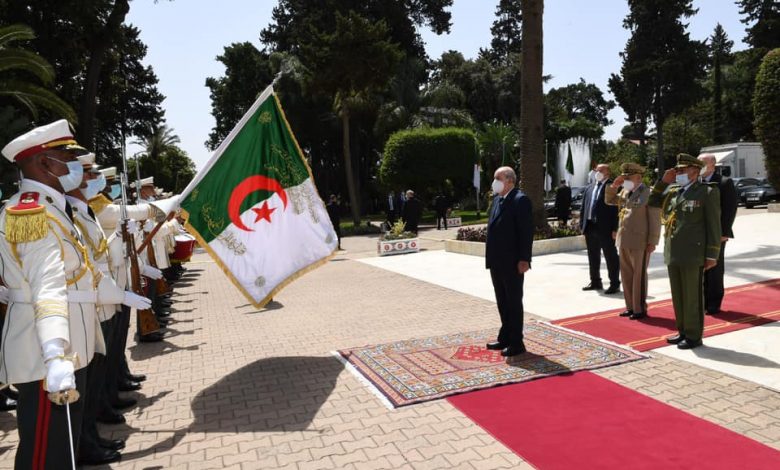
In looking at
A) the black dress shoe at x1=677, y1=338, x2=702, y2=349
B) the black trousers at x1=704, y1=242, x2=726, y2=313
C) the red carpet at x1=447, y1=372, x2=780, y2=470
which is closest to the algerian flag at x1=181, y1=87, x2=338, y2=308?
the red carpet at x1=447, y1=372, x2=780, y2=470

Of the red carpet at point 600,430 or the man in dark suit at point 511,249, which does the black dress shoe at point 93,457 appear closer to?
the red carpet at point 600,430

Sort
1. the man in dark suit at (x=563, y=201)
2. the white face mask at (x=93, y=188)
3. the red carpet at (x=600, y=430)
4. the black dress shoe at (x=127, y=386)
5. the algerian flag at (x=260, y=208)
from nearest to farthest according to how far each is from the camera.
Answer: the red carpet at (x=600, y=430), the white face mask at (x=93, y=188), the black dress shoe at (x=127, y=386), the algerian flag at (x=260, y=208), the man in dark suit at (x=563, y=201)

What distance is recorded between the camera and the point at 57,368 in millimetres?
2670

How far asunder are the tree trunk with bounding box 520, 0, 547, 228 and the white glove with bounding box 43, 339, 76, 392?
13.7 metres

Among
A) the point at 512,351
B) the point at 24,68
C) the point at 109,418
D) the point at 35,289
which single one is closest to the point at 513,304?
the point at 512,351

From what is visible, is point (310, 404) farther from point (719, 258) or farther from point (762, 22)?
point (762, 22)

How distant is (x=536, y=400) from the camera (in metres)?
4.73

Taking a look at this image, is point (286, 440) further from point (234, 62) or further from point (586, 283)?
point (234, 62)

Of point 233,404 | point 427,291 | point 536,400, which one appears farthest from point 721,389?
point 427,291

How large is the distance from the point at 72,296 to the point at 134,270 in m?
3.23

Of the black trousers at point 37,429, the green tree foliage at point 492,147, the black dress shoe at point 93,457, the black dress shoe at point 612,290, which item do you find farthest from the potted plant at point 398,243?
the green tree foliage at point 492,147

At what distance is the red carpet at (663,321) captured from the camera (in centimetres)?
641

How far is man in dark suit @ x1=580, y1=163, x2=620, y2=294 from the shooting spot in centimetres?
868

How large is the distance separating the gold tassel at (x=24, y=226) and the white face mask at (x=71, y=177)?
399 mm
